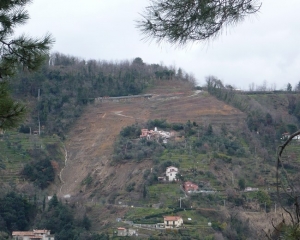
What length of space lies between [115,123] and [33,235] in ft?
56.9

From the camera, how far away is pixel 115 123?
34688 millimetres

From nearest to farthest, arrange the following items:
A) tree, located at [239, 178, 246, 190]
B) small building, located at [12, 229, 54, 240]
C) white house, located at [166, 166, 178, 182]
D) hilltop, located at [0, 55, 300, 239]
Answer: small building, located at [12, 229, 54, 240] → hilltop, located at [0, 55, 300, 239] → tree, located at [239, 178, 246, 190] → white house, located at [166, 166, 178, 182]

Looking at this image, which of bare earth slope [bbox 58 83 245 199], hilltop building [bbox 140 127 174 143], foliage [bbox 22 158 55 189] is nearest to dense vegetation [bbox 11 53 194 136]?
bare earth slope [bbox 58 83 245 199]

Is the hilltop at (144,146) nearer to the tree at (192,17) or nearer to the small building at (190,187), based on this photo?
the small building at (190,187)

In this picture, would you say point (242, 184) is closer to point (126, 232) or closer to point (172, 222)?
point (172, 222)

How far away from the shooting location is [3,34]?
4.27 meters

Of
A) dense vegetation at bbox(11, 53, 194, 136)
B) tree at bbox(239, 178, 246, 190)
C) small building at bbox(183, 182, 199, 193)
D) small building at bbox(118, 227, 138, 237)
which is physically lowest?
small building at bbox(118, 227, 138, 237)

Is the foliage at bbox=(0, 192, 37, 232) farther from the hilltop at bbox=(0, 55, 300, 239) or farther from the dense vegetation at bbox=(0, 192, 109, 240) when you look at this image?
the hilltop at bbox=(0, 55, 300, 239)

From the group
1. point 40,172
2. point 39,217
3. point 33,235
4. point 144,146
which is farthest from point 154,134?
point 33,235

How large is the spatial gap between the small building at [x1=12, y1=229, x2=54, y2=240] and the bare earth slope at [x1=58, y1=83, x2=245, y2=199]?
8447 millimetres

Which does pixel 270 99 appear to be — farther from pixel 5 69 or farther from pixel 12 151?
pixel 5 69

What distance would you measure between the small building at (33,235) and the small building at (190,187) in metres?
7.36

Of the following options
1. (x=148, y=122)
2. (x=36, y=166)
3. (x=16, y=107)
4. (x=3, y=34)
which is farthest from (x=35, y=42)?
(x=148, y=122)

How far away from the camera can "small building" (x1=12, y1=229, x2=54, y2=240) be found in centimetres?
1705
